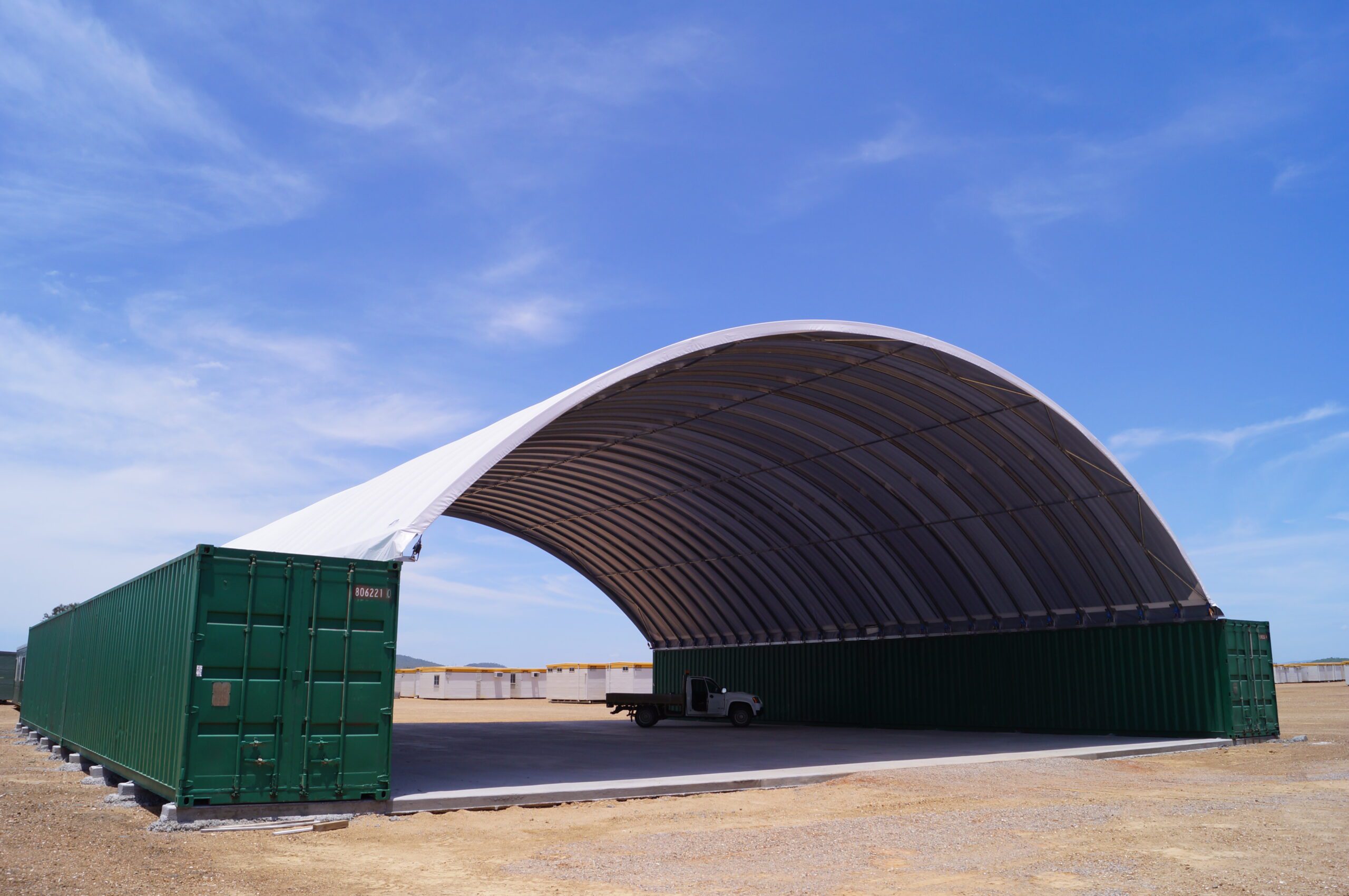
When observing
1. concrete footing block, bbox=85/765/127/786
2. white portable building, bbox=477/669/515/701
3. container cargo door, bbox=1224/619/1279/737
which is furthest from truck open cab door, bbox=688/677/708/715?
white portable building, bbox=477/669/515/701

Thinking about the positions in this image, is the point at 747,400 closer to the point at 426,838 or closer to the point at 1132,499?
the point at 1132,499

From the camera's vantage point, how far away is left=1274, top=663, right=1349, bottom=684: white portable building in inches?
2832

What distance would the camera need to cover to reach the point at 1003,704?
27453 mm

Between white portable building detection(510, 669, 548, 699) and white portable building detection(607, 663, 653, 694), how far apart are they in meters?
6.26

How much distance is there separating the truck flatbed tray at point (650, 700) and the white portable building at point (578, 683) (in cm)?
2128

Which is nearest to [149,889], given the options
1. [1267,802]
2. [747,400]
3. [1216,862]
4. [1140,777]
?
[1216,862]

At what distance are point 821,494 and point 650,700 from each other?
343 inches

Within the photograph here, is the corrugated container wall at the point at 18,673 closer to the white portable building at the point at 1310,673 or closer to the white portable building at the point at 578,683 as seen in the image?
Answer: the white portable building at the point at 578,683

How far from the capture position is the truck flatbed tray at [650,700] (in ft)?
104

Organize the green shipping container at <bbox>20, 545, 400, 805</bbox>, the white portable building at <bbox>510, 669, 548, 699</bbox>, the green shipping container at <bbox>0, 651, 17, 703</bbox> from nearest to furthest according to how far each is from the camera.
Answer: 1. the green shipping container at <bbox>20, 545, 400, 805</bbox>
2. the green shipping container at <bbox>0, 651, 17, 703</bbox>
3. the white portable building at <bbox>510, 669, 548, 699</bbox>

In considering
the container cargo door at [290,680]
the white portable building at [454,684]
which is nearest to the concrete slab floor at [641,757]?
the container cargo door at [290,680]

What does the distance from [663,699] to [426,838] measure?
66.8 feet

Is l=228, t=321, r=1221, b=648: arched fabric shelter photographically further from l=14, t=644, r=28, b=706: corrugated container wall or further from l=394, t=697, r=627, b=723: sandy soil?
l=14, t=644, r=28, b=706: corrugated container wall

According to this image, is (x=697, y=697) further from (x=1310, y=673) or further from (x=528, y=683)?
(x=1310, y=673)
